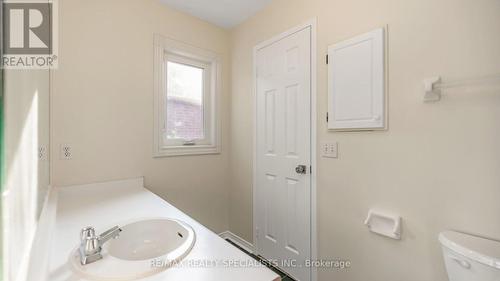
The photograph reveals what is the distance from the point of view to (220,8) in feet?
6.59

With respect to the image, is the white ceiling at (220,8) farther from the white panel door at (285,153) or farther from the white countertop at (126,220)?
the white countertop at (126,220)

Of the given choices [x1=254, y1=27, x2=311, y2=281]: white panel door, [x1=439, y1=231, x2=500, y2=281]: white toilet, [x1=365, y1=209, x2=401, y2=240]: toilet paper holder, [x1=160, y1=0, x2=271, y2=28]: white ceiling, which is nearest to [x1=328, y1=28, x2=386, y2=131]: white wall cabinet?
[x1=254, y1=27, x2=311, y2=281]: white panel door

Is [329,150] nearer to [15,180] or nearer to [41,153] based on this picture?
[15,180]

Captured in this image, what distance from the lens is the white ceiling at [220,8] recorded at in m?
1.92

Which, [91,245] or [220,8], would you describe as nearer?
[91,245]

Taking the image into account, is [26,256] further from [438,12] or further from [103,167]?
[438,12]

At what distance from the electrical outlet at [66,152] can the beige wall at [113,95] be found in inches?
1.0

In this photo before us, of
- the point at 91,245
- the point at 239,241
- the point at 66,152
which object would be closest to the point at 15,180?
the point at 91,245

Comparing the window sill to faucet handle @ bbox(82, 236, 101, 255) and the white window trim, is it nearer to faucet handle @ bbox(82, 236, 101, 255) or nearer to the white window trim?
the white window trim

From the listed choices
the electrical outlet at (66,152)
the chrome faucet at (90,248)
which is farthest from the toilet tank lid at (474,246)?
the electrical outlet at (66,152)

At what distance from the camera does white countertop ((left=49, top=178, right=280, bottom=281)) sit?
682mm

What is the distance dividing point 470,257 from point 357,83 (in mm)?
986

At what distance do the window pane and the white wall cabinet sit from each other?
1.37 m

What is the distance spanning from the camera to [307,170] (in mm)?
1649
